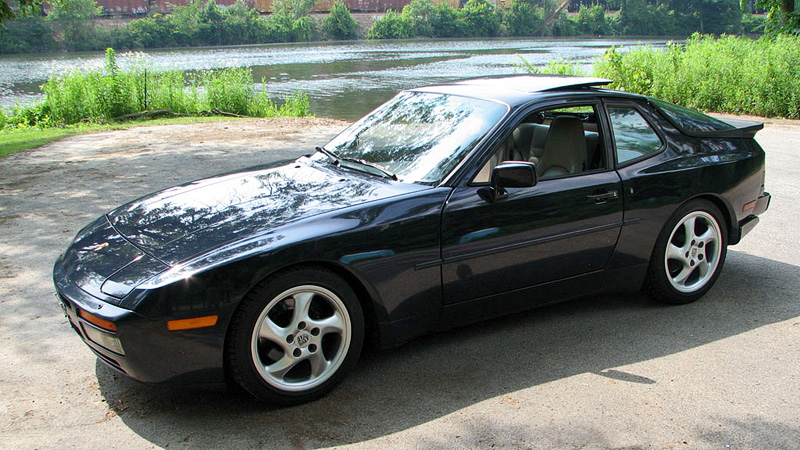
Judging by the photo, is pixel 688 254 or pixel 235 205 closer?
pixel 235 205

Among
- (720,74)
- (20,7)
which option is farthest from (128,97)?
(720,74)

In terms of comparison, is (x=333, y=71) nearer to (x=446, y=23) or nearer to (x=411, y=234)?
(x=411, y=234)

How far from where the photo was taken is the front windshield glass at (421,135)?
157 inches

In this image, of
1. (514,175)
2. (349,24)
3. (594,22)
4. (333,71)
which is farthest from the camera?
(594,22)

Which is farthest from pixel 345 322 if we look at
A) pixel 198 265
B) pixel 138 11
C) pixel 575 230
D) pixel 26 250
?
pixel 138 11

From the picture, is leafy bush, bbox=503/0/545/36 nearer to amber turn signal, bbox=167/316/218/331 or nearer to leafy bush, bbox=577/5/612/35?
leafy bush, bbox=577/5/612/35

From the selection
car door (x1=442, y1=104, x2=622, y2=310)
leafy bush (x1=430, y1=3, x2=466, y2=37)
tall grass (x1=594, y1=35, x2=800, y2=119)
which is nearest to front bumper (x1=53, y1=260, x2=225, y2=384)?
car door (x1=442, y1=104, x2=622, y2=310)

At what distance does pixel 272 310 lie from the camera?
3.31 metres

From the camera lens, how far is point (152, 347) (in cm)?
304

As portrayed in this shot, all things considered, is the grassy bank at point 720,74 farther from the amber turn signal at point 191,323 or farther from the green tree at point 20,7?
the amber turn signal at point 191,323

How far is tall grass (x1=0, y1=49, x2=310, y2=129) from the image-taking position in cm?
1708

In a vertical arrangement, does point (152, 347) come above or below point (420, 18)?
below

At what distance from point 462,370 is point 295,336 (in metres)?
1.02

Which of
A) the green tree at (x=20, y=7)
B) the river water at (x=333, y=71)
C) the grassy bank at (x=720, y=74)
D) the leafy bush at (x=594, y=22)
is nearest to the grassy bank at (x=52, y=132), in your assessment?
the green tree at (x=20, y=7)
